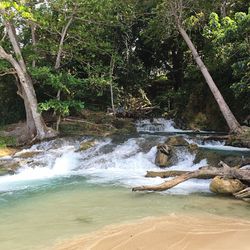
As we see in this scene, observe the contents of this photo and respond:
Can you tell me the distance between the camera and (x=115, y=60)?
20109 mm

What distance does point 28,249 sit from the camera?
5.96m

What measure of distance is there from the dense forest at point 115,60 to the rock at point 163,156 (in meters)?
2.86

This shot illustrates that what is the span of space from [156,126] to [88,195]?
10655 mm

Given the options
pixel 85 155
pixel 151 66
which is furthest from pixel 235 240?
pixel 151 66

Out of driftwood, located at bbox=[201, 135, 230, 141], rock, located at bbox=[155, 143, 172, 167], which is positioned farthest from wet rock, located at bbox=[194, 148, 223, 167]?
rock, located at bbox=[155, 143, 172, 167]

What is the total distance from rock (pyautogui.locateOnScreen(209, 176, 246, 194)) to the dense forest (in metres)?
5.40

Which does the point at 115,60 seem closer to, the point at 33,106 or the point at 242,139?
the point at 33,106

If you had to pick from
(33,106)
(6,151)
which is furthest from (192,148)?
(33,106)

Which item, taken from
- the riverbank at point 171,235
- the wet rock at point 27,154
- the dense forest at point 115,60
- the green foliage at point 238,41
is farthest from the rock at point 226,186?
the wet rock at point 27,154

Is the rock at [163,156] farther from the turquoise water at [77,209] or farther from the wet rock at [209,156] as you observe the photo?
the turquoise water at [77,209]

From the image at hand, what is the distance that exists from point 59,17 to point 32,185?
391 inches

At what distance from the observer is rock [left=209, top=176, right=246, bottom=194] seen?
881 cm

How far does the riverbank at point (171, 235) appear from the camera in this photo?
18.8ft

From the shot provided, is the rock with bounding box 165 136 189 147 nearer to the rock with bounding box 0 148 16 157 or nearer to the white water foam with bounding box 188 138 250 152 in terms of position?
the white water foam with bounding box 188 138 250 152
